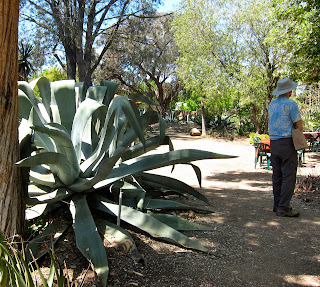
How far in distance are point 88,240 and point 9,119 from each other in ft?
3.93

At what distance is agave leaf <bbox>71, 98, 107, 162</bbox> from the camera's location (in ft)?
11.5

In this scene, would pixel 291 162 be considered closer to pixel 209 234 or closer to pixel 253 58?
pixel 209 234

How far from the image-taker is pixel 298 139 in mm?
4641

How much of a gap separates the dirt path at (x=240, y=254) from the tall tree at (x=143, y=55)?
51.1ft

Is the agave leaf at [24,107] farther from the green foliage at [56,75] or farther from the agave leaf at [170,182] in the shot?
the green foliage at [56,75]

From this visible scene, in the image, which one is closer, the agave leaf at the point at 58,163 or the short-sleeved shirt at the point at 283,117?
the agave leaf at the point at 58,163

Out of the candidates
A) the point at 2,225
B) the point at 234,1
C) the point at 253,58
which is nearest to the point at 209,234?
the point at 2,225

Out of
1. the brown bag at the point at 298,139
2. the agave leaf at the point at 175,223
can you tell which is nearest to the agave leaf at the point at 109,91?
the agave leaf at the point at 175,223

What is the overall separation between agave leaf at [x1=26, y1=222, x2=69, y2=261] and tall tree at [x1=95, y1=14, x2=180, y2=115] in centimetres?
1632

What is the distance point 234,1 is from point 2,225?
19364mm

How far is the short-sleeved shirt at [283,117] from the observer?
187 inches

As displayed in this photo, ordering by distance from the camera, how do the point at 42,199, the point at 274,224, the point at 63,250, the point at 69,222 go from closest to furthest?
the point at 63,250, the point at 42,199, the point at 69,222, the point at 274,224

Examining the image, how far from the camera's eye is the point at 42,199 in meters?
3.37

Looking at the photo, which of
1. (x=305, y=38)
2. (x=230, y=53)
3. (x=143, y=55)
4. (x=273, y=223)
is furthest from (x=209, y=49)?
(x=273, y=223)
